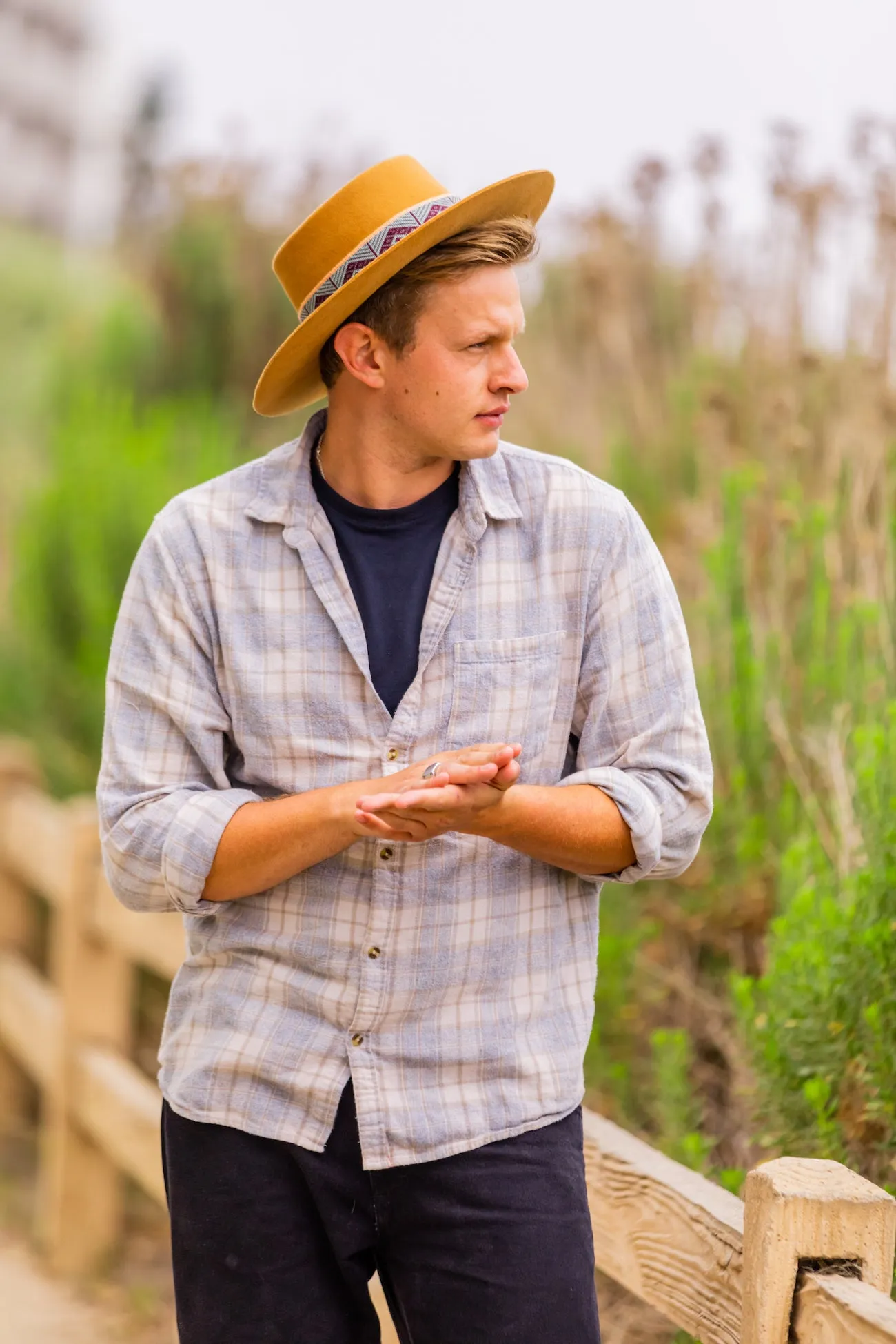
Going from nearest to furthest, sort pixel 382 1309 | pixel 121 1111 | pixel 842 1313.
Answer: pixel 842 1313
pixel 382 1309
pixel 121 1111

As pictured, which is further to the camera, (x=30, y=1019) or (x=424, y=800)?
(x=30, y=1019)

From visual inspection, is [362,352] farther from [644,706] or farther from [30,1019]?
[30,1019]

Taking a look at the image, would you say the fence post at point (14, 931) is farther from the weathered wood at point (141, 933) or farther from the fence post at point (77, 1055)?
the weathered wood at point (141, 933)

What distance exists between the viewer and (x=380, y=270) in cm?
183

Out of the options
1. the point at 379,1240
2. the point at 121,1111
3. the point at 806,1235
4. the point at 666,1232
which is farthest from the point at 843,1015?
the point at 121,1111

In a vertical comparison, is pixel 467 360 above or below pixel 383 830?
above


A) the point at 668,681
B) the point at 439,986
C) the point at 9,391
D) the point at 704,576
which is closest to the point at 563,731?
the point at 668,681

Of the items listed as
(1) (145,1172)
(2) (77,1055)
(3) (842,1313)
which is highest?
(3) (842,1313)

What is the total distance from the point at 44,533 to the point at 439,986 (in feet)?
11.3

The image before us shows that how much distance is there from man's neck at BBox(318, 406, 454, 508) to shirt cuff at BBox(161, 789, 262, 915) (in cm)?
42

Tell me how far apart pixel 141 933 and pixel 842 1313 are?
92.0 inches

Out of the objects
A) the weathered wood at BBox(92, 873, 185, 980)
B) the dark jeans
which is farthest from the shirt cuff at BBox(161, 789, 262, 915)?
the weathered wood at BBox(92, 873, 185, 980)

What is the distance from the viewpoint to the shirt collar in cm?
190

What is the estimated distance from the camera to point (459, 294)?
183cm
